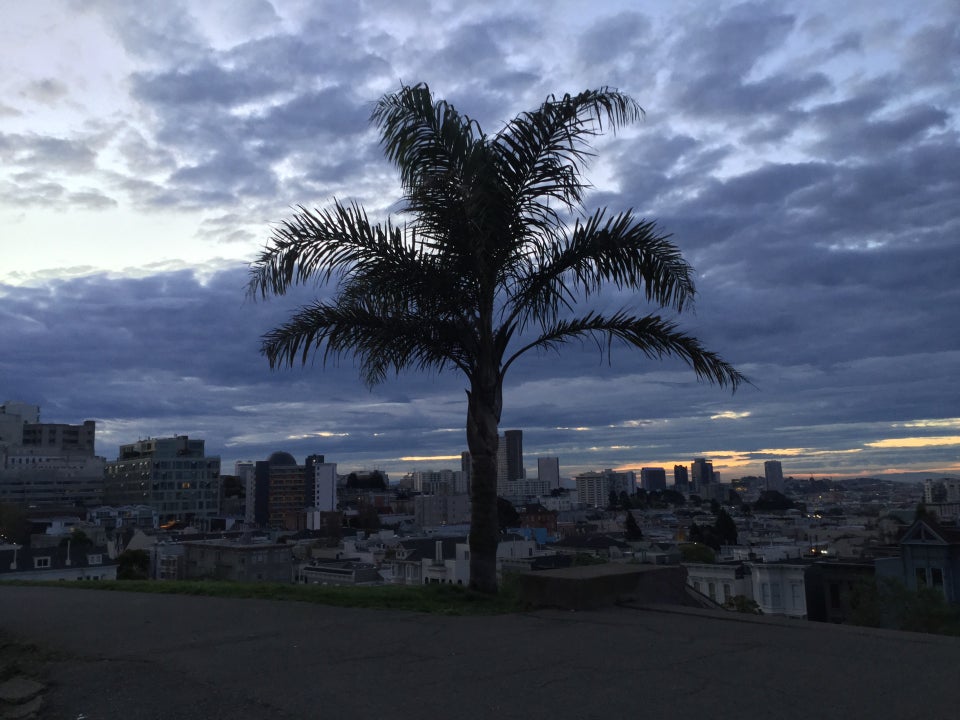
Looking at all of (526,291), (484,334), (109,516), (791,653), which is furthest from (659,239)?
(109,516)

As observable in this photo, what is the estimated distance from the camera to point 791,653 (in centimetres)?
484

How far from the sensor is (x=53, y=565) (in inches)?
1511

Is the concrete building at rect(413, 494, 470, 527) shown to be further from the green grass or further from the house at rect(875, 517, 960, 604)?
the green grass

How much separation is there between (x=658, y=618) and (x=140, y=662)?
12.9 ft

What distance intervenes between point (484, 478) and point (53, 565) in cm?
3785

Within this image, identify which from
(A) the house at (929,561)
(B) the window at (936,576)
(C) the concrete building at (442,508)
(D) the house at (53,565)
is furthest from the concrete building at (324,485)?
(B) the window at (936,576)

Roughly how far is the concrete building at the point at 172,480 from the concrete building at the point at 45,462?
6.74 m

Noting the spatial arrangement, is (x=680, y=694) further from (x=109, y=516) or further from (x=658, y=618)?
(x=109, y=516)

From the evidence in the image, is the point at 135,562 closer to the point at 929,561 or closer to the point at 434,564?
the point at 434,564

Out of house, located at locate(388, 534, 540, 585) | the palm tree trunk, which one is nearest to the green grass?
the palm tree trunk

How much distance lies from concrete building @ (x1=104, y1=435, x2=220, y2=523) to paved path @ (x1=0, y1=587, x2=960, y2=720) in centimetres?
10917

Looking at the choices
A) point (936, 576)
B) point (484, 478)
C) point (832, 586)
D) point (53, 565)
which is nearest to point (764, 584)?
point (832, 586)

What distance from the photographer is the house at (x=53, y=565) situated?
118 ft

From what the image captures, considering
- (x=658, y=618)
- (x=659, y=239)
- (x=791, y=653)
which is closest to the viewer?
(x=791, y=653)
